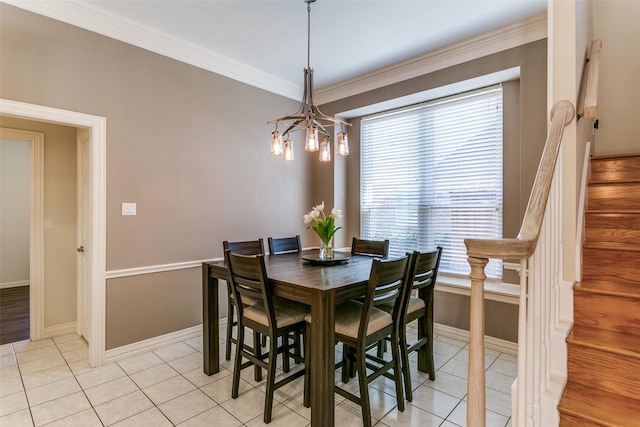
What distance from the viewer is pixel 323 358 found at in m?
1.72

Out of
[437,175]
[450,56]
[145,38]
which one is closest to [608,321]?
[437,175]

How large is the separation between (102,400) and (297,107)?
3.66 m

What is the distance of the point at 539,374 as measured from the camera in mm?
1131

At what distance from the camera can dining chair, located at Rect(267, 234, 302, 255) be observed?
316cm

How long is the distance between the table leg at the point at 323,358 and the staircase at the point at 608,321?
102 cm

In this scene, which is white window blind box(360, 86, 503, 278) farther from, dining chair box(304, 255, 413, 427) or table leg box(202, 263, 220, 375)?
table leg box(202, 263, 220, 375)

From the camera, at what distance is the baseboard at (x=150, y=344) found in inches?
107

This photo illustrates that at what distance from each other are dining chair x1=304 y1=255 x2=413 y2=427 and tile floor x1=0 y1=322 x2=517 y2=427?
19 centimetres

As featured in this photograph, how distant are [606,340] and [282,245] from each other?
2.51 metres

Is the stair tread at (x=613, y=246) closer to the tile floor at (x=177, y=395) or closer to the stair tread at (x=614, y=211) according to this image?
the stair tread at (x=614, y=211)

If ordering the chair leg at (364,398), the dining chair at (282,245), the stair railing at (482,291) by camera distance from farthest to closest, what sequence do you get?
1. the dining chair at (282,245)
2. the chair leg at (364,398)
3. the stair railing at (482,291)

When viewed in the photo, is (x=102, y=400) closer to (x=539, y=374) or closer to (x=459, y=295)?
(x=539, y=374)

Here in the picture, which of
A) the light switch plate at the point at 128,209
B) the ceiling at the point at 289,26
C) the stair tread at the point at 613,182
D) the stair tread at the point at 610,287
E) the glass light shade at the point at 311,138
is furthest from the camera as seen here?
the light switch plate at the point at 128,209

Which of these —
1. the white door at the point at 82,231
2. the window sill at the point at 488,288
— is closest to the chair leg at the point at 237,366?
the white door at the point at 82,231
